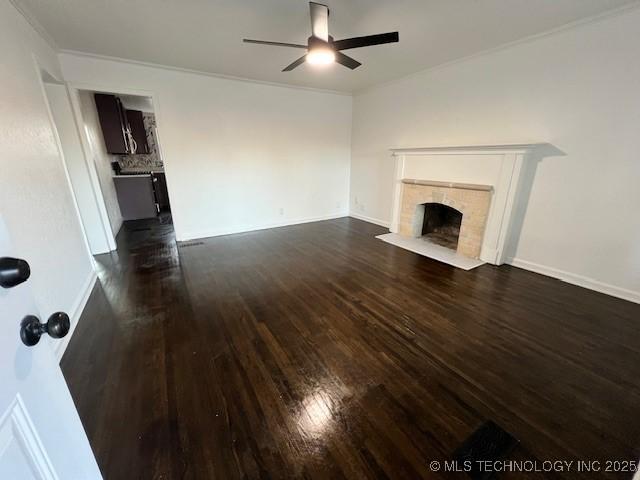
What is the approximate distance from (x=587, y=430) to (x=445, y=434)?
2.53 feet

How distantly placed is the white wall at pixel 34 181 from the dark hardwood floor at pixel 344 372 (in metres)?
0.43

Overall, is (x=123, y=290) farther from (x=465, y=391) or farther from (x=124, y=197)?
(x=124, y=197)

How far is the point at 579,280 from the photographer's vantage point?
9.57ft

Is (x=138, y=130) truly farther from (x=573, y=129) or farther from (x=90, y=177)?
(x=573, y=129)

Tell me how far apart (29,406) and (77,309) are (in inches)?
93.4

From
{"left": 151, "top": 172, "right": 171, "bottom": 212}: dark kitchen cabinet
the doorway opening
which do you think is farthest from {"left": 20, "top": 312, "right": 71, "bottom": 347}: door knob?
{"left": 151, "top": 172, "right": 171, "bottom": 212}: dark kitchen cabinet

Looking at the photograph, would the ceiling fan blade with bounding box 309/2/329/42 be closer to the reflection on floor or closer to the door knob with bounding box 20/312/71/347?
the door knob with bounding box 20/312/71/347

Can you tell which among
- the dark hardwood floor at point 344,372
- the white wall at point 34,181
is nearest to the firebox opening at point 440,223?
the dark hardwood floor at point 344,372

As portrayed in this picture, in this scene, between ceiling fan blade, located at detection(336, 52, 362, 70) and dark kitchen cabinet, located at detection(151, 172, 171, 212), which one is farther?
dark kitchen cabinet, located at detection(151, 172, 171, 212)

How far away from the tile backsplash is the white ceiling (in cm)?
416

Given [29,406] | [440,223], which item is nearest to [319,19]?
[29,406]

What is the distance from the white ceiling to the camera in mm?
2287

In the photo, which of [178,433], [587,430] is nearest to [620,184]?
[587,430]

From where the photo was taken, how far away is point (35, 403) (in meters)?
0.63
